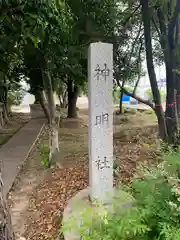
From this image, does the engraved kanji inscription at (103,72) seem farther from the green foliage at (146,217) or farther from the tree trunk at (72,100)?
the tree trunk at (72,100)

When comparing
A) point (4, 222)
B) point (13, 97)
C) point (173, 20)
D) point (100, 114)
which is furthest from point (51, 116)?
point (13, 97)

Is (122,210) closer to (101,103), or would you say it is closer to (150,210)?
(150,210)

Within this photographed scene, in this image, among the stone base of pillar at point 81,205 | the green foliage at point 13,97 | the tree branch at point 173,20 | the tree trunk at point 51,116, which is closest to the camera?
the stone base of pillar at point 81,205

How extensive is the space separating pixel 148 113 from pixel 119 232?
16.0 metres

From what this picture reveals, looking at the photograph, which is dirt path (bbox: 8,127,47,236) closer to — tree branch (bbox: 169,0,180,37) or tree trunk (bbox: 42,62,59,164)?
tree trunk (bbox: 42,62,59,164)

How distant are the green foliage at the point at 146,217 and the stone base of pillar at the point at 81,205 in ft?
0.35

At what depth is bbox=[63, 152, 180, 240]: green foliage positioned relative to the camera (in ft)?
6.23

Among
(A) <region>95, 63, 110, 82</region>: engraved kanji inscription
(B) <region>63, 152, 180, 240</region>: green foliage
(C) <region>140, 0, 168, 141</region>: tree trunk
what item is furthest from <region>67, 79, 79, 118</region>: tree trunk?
(B) <region>63, 152, 180, 240</region>: green foliage

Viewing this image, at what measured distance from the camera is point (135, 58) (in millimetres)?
8883

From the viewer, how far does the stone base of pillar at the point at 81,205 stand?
248cm

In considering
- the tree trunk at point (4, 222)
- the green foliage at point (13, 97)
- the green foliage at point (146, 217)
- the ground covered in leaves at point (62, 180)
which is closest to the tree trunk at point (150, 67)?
the ground covered in leaves at point (62, 180)

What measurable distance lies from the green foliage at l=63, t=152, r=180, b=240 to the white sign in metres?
1.05

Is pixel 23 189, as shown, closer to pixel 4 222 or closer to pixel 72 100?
pixel 4 222

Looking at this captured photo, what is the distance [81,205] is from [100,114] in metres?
1.17
